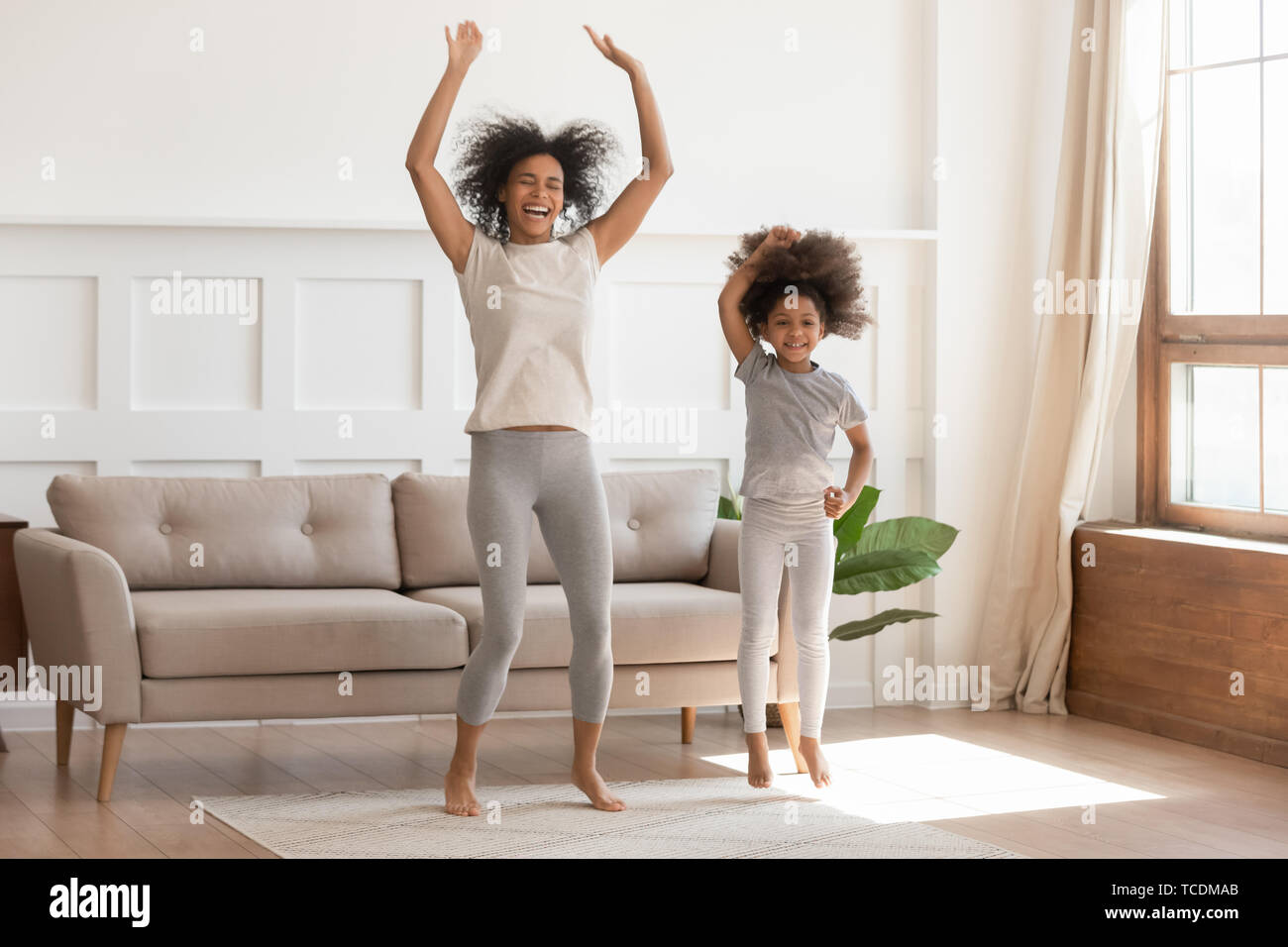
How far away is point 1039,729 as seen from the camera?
190 inches

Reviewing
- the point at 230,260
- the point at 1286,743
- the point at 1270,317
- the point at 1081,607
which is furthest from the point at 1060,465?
the point at 230,260

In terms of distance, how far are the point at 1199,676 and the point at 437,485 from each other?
2.29m

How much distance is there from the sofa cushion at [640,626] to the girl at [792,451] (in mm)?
309

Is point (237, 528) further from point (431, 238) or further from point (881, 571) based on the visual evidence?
point (881, 571)

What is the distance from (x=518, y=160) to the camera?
3490 millimetres

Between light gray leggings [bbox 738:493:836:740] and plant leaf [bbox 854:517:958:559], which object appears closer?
light gray leggings [bbox 738:493:836:740]

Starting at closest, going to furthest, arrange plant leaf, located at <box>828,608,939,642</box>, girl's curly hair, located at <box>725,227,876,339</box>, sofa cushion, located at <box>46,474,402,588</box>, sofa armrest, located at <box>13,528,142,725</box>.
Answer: sofa armrest, located at <box>13,528,142,725</box>
girl's curly hair, located at <box>725,227,876,339</box>
sofa cushion, located at <box>46,474,402,588</box>
plant leaf, located at <box>828,608,939,642</box>

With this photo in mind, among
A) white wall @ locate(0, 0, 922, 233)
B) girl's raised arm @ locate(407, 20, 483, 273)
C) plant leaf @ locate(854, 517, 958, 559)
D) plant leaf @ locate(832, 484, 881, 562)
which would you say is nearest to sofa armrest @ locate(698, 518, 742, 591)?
plant leaf @ locate(832, 484, 881, 562)

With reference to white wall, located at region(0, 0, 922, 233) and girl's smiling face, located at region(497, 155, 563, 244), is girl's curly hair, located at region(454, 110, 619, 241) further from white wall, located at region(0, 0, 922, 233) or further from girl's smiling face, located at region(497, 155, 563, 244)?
white wall, located at region(0, 0, 922, 233)

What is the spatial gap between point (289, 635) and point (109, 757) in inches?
19.9

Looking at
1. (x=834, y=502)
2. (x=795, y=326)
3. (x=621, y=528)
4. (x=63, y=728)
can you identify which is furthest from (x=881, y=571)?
(x=63, y=728)

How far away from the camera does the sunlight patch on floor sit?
12.3ft

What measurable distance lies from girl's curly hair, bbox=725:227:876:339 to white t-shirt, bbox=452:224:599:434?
0.55m

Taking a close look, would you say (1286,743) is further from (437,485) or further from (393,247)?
(393,247)
